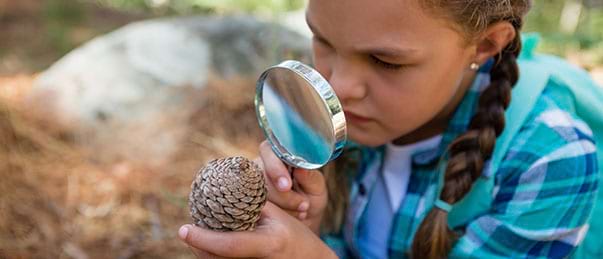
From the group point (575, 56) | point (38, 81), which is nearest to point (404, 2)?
point (38, 81)

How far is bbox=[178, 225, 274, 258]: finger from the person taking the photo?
1.15m

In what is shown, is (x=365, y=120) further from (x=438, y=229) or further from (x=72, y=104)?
(x=72, y=104)

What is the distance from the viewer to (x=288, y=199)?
1.37m

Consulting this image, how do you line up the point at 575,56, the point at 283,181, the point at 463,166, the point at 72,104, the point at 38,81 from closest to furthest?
1. the point at 283,181
2. the point at 463,166
3. the point at 72,104
4. the point at 38,81
5. the point at 575,56

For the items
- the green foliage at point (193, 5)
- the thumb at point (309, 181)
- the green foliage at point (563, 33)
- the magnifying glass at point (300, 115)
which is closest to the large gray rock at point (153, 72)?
the thumb at point (309, 181)

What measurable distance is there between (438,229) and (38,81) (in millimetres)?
2476

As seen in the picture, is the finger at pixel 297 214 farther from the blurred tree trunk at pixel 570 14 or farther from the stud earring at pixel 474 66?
the blurred tree trunk at pixel 570 14

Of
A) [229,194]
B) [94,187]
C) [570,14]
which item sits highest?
[229,194]

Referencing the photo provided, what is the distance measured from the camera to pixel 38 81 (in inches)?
132

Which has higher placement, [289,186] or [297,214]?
[289,186]

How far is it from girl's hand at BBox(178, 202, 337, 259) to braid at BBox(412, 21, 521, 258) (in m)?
0.39

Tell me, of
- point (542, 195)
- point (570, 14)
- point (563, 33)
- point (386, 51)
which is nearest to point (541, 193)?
point (542, 195)

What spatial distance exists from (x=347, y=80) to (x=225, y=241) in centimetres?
47

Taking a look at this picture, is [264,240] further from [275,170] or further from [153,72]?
[153,72]
